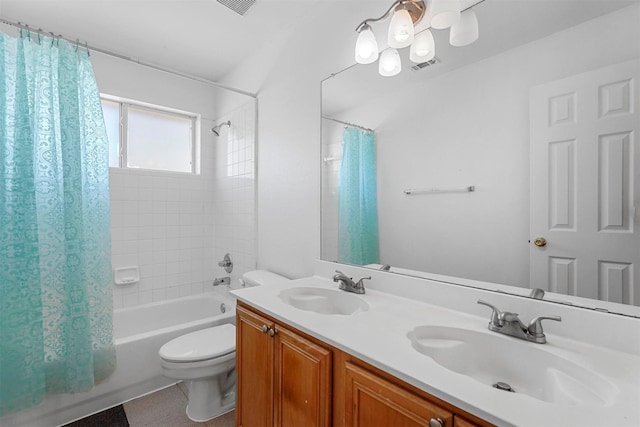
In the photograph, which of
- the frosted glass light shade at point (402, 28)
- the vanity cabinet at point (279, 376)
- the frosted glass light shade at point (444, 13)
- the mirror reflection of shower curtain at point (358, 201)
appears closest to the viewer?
the vanity cabinet at point (279, 376)

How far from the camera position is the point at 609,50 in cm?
88

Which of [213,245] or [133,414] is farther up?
[213,245]

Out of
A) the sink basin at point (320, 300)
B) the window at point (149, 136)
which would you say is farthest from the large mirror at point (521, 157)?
the window at point (149, 136)

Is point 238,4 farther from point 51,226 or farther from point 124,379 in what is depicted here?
point 124,379

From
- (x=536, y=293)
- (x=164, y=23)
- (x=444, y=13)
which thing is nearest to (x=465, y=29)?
(x=444, y=13)

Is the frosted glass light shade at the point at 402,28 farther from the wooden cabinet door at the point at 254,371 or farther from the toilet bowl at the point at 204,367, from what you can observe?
the toilet bowl at the point at 204,367

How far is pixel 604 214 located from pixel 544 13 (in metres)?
0.71

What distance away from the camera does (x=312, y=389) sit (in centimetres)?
98

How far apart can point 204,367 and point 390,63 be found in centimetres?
190

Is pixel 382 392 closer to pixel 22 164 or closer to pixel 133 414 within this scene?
pixel 133 414

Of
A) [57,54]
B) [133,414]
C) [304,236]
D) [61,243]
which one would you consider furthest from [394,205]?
[57,54]

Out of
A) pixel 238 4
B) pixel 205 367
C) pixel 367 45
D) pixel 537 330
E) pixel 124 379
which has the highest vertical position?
pixel 238 4

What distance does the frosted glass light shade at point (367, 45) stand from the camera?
1.41 m

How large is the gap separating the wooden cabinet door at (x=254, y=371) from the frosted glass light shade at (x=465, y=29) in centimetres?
141
